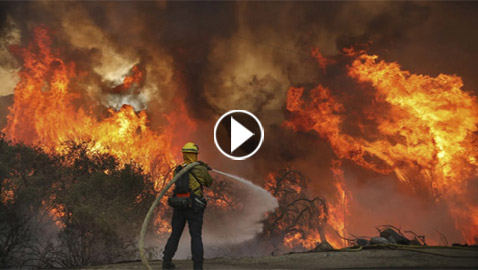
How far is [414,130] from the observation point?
19.0 metres

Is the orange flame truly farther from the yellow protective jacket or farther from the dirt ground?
the yellow protective jacket

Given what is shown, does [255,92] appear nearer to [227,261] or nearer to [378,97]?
[378,97]

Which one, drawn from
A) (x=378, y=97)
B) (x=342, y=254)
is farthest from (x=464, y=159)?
(x=342, y=254)

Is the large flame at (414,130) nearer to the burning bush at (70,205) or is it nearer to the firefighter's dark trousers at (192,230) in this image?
the burning bush at (70,205)

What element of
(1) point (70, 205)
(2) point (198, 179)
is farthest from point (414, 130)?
(1) point (70, 205)

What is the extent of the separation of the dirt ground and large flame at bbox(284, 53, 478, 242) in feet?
34.2

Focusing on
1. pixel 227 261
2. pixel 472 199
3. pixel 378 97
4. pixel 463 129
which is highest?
pixel 378 97

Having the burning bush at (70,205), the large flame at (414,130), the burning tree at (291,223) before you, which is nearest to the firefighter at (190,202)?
the burning bush at (70,205)

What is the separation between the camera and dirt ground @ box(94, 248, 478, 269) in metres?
7.04

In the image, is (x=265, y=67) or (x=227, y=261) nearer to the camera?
(x=227, y=261)

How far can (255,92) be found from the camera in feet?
87.5

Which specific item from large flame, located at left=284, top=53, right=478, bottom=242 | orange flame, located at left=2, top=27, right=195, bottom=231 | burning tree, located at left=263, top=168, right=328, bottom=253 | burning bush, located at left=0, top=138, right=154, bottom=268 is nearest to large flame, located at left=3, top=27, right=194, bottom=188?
orange flame, located at left=2, top=27, right=195, bottom=231

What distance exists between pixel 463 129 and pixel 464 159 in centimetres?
153

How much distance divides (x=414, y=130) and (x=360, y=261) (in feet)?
44.5
